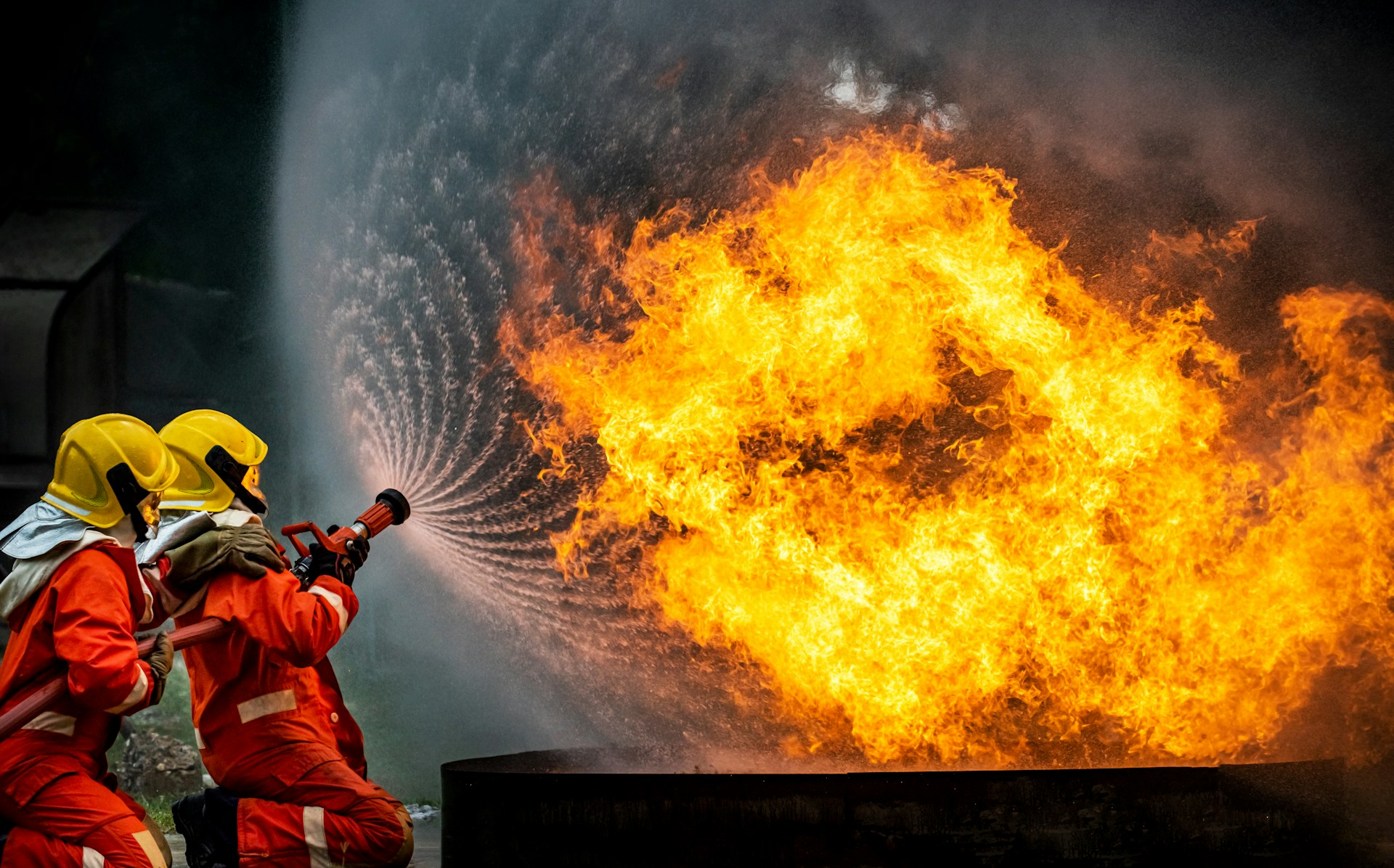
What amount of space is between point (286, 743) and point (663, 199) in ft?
13.6

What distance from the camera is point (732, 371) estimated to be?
564cm

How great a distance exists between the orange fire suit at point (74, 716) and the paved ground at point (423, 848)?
6.40 ft

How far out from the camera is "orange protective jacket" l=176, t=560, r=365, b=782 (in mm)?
3768

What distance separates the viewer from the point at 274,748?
384 centimetres

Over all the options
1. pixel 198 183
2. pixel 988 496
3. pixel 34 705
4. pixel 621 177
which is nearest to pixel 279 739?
pixel 34 705

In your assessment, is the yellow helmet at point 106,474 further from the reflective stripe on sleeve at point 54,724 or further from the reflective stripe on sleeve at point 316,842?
the reflective stripe on sleeve at point 316,842

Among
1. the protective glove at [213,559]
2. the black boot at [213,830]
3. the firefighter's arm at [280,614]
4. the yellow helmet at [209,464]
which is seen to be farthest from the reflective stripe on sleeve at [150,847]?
the yellow helmet at [209,464]

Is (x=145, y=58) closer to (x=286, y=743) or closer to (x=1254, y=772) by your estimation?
(x=286, y=743)

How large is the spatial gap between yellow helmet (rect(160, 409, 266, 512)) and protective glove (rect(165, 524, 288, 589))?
24 centimetres

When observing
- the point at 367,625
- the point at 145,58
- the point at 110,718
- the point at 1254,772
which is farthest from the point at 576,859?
the point at 145,58

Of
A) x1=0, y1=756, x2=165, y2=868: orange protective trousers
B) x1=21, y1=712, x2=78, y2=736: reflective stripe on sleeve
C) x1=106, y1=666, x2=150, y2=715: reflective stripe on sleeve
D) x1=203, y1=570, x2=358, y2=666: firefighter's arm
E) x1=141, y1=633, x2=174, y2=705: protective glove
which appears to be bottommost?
x1=0, y1=756, x2=165, y2=868: orange protective trousers

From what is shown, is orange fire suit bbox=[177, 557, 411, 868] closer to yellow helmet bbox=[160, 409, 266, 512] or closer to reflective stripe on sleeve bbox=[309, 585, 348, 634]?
reflective stripe on sleeve bbox=[309, 585, 348, 634]

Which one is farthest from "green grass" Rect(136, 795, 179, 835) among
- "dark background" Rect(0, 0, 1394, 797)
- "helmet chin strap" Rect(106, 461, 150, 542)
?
"helmet chin strap" Rect(106, 461, 150, 542)

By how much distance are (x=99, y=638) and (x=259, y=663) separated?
2.02ft
